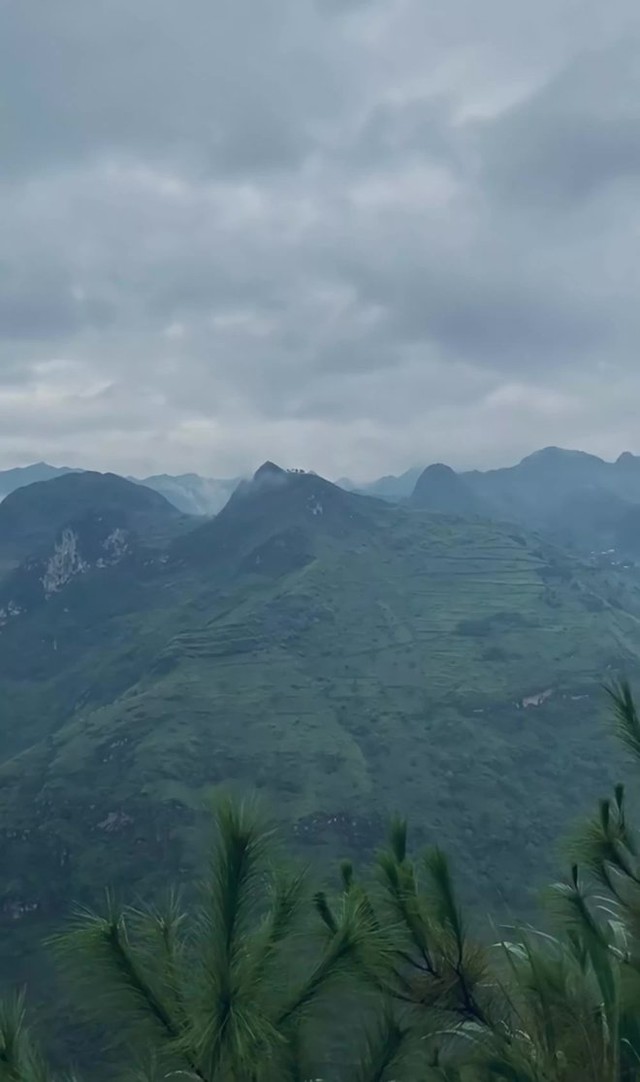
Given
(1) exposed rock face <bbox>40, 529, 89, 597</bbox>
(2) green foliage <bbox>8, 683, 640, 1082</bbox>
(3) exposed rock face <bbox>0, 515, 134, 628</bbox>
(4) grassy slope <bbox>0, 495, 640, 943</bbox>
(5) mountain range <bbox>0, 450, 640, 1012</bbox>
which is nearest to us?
(2) green foliage <bbox>8, 683, 640, 1082</bbox>

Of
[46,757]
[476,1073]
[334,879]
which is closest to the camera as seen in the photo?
[476,1073]

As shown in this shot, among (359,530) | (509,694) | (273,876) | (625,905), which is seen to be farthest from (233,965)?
(359,530)

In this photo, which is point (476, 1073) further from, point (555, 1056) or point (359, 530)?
point (359, 530)

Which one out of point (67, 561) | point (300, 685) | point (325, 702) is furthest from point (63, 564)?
point (325, 702)

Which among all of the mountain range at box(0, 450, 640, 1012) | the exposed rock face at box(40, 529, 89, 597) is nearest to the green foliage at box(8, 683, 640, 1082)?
the mountain range at box(0, 450, 640, 1012)

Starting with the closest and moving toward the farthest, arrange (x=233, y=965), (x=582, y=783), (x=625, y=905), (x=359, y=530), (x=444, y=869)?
(x=233, y=965) < (x=444, y=869) < (x=625, y=905) < (x=582, y=783) < (x=359, y=530)

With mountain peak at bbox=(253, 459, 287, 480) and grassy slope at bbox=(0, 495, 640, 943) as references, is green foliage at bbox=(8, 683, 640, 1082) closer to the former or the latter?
grassy slope at bbox=(0, 495, 640, 943)

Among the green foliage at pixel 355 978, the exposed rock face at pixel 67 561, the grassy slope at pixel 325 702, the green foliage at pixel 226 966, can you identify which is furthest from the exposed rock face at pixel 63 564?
the green foliage at pixel 226 966

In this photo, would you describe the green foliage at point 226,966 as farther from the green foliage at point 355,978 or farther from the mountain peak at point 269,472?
the mountain peak at point 269,472
